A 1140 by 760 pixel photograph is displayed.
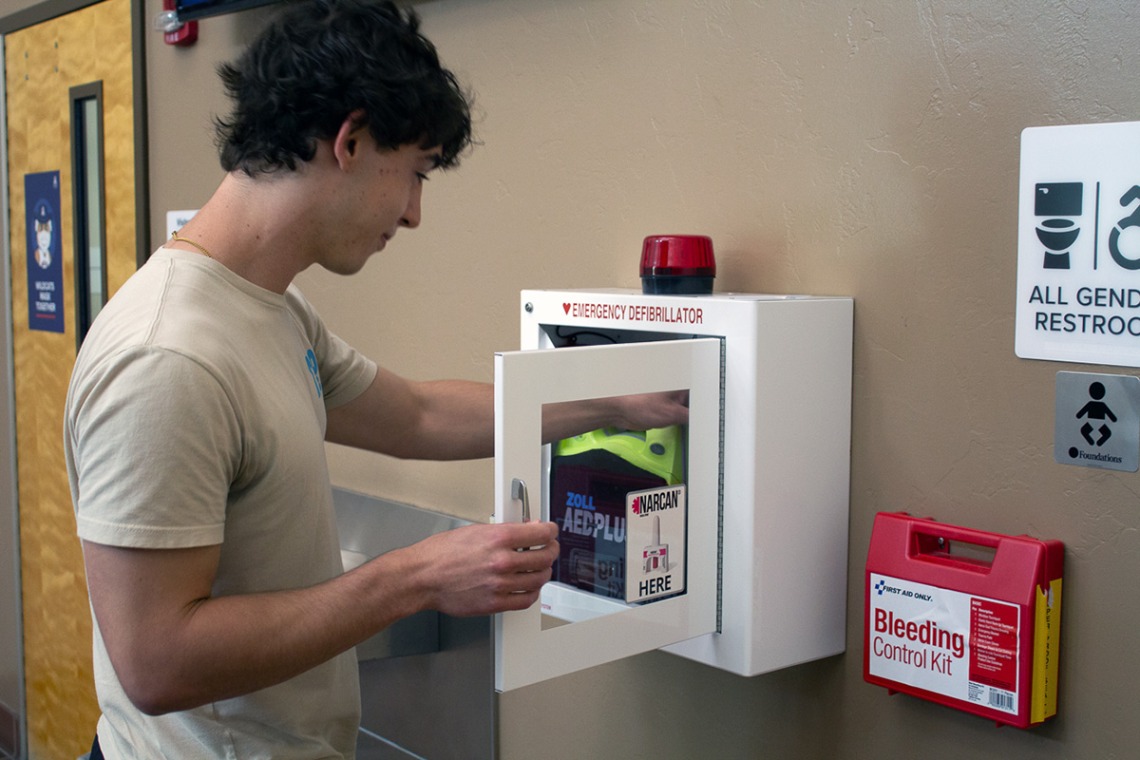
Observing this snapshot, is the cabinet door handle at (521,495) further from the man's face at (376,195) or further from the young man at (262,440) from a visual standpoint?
the man's face at (376,195)

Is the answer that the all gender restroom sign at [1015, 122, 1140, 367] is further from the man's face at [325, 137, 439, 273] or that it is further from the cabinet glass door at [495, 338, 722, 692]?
the man's face at [325, 137, 439, 273]

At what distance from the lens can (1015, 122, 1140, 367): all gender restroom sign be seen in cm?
115

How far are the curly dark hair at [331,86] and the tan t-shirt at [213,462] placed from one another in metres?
0.16

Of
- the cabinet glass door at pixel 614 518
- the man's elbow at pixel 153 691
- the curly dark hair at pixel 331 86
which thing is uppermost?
the curly dark hair at pixel 331 86

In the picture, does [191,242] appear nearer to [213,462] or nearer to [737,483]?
[213,462]

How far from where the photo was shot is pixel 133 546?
1.04 metres

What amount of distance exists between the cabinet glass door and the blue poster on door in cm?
206

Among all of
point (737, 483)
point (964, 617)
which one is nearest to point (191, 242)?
point (737, 483)

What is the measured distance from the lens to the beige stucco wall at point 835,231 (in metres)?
1.21

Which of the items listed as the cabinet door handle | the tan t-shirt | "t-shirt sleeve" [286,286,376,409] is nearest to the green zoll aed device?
the cabinet door handle

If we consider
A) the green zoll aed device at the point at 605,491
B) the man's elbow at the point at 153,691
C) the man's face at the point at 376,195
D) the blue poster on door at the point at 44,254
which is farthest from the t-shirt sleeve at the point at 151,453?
the blue poster on door at the point at 44,254

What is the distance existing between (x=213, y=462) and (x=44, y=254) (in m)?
2.14

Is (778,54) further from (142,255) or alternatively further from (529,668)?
(142,255)

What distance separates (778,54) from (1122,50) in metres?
0.42
